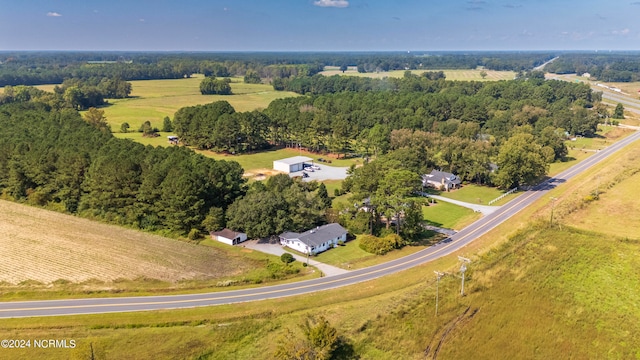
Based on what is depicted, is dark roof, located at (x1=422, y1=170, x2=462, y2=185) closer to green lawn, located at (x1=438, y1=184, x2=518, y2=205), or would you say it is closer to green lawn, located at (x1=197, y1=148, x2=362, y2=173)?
green lawn, located at (x1=438, y1=184, x2=518, y2=205)

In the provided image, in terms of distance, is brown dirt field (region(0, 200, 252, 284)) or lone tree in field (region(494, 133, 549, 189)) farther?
lone tree in field (region(494, 133, 549, 189))

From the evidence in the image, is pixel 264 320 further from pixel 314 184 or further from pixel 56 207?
pixel 56 207

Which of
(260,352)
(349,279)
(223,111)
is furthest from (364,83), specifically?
(260,352)

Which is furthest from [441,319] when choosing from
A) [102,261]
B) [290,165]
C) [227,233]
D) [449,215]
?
[290,165]

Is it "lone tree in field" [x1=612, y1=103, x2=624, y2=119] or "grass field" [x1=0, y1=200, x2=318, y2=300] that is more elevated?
"lone tree in field" [x1=612, y1=103, x2=624, y2=119]

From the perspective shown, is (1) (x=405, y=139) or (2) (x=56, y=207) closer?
(2) (x=56, y=207)

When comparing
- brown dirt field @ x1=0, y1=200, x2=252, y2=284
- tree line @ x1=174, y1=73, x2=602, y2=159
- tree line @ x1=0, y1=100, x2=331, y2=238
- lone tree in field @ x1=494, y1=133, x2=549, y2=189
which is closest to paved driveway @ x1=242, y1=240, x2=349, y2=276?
tree line @ x1=0, y1=100, x2=331, y2=238

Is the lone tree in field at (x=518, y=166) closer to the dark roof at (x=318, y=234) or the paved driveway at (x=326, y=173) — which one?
the paved driveway at (x=326, y=173)
